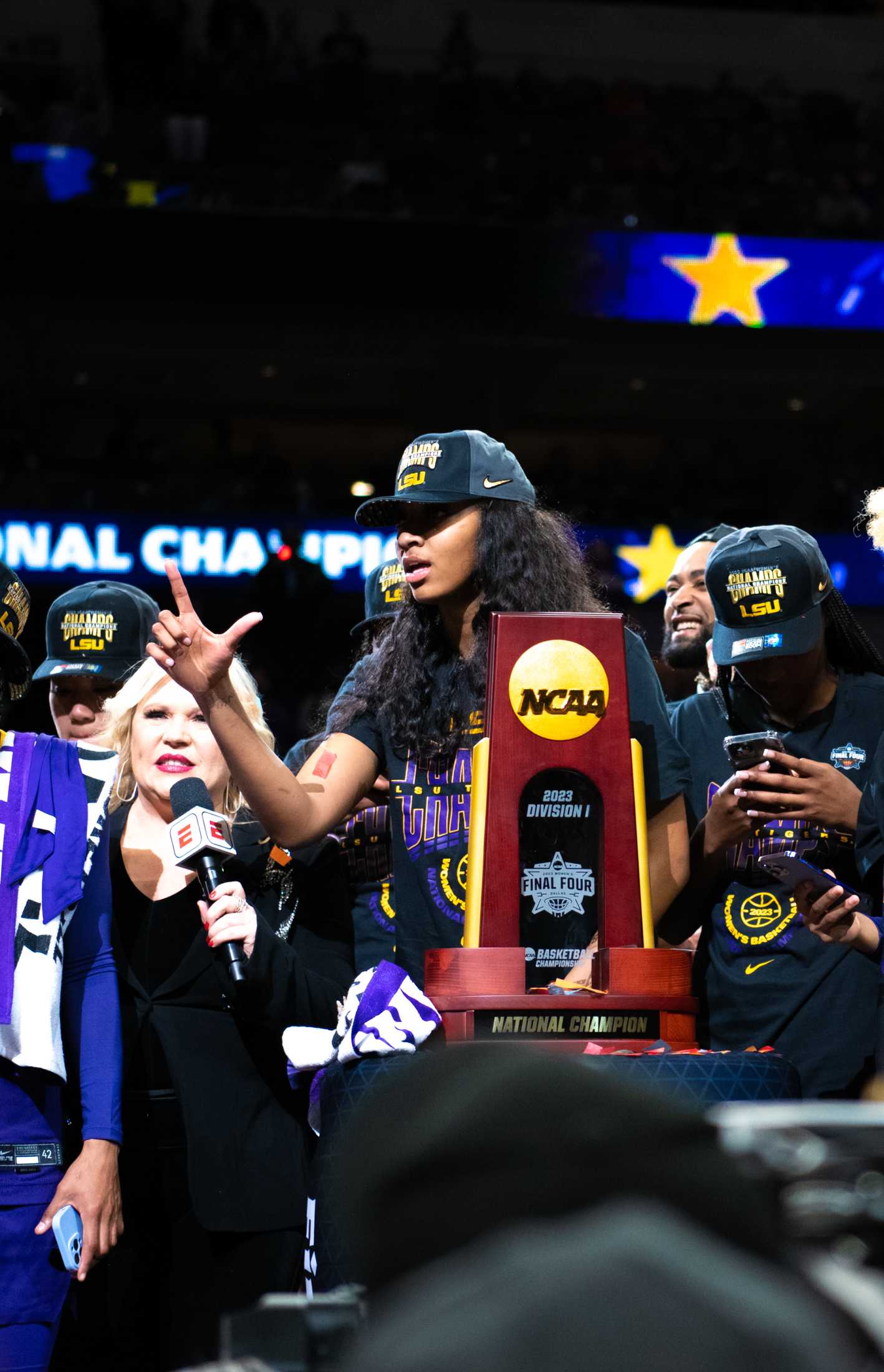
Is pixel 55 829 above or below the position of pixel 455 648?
below

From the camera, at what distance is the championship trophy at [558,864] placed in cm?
210

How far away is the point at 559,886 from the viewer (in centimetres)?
232

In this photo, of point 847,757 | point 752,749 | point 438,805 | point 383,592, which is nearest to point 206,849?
point 438,805

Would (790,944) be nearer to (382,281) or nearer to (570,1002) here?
(570,1002)

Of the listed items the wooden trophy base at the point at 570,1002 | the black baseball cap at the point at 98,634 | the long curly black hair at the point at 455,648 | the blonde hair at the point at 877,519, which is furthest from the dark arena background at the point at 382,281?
the wooden trophy base at the point at 570,1002

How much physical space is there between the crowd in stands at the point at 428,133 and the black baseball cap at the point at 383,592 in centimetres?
895

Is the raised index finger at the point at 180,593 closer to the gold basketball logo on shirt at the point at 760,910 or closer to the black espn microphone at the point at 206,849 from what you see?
the black espn microphone at the point at 206,849

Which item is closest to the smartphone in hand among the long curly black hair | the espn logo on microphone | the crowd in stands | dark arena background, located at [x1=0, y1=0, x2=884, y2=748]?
the espn logo on microphone

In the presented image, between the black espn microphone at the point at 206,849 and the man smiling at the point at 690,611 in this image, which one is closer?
the black espn microphone at the point at 206,849

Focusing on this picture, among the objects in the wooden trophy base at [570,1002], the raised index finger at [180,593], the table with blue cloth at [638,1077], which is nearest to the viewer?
the table with blue cloth at [638,1077]

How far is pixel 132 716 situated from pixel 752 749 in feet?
3.78

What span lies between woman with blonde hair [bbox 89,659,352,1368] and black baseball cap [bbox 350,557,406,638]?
0.89m

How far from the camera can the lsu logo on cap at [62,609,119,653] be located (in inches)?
144

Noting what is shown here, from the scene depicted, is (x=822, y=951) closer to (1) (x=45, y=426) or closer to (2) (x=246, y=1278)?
(2) (x=246, y=1278)
